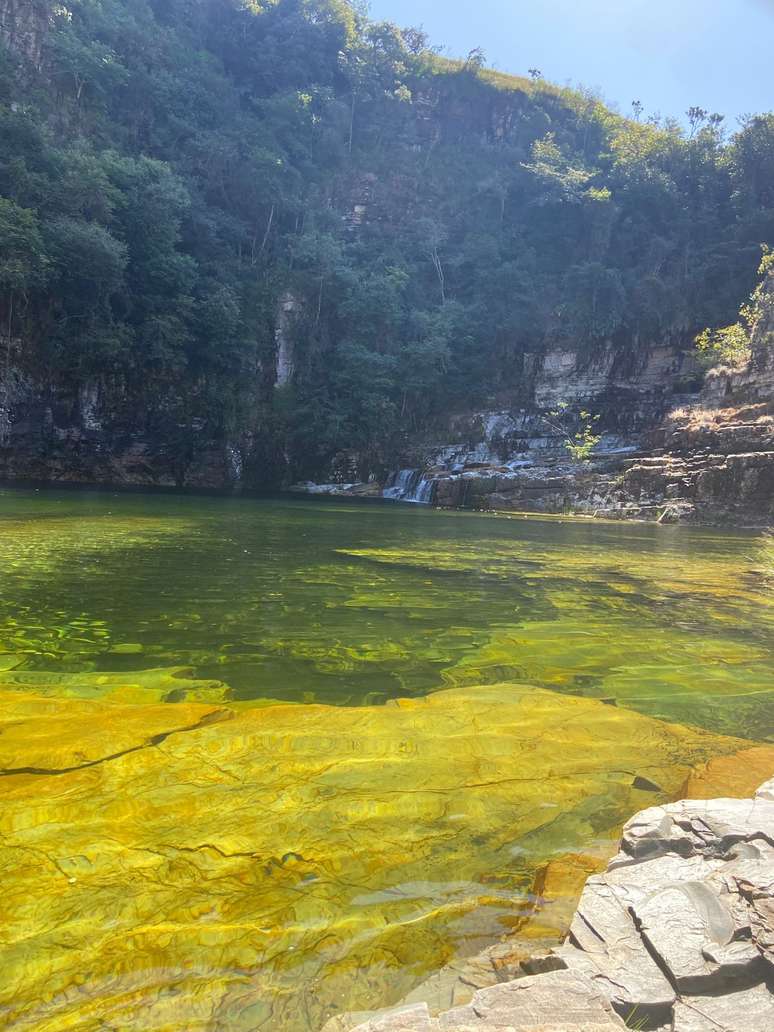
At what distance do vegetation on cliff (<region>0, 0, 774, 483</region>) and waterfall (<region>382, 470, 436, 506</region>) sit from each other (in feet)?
10.2

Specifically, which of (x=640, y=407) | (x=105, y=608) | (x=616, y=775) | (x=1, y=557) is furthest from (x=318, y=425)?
(x=616, y=775)

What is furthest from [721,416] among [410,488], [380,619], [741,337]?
[380,619]

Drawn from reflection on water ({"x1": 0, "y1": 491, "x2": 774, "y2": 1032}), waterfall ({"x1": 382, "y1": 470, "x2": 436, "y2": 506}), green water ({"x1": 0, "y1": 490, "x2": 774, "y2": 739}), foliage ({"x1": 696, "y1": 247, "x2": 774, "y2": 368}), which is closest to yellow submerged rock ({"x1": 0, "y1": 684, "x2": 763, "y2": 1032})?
reflection on water ({"x1": 0, "y1": 491, "x2": 774, "y2": 1032})

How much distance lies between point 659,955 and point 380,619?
3813 mm

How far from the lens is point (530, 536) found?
1323 cm

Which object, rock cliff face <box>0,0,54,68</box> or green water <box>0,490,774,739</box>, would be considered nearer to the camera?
green water <box>0,490,774,739</box>

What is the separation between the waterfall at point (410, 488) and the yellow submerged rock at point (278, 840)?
76.6 ft

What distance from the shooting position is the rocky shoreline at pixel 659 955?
4.48 feet

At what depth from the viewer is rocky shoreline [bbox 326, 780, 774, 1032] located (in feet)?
4.48

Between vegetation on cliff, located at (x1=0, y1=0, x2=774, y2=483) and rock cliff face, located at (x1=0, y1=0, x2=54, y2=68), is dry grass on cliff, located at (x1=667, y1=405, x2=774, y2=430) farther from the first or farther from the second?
rock cliff face, located at (x1=0, y1=0, x2=54, y2=68)

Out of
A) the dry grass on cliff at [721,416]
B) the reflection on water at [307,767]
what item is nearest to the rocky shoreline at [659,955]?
the reflection on water at [307,767]

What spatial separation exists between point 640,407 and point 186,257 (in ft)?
77.2

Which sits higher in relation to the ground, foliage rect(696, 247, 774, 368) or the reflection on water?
foliage rect(696, 247, 774, 368)

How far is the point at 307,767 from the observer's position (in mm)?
2691
